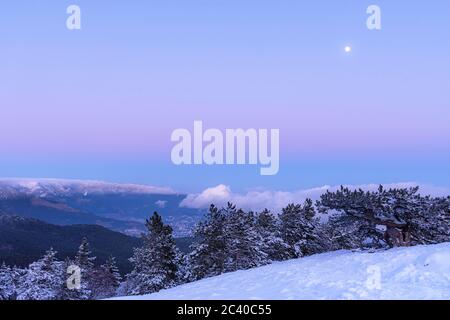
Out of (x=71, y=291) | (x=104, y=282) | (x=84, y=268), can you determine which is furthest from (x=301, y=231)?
(x=104, y=282)

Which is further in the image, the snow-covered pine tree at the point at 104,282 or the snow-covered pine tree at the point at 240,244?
the snow-covered pine tree at the point at 104,282

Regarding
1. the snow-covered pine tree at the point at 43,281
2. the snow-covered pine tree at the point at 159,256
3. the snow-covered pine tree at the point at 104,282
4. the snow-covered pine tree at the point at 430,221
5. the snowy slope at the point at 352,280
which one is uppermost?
the snow-covered pine tree at the point at 430,221

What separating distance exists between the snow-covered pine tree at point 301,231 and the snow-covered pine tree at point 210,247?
7018mm

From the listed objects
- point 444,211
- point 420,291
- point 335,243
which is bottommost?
point 335,243

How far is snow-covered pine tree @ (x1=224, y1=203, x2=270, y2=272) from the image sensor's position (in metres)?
40.2

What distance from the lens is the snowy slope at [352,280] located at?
478 inches

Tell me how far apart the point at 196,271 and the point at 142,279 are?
6.08 meters

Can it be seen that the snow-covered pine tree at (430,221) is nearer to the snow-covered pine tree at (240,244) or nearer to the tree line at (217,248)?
the tree line at (217,248)

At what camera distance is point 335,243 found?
45.8 meters

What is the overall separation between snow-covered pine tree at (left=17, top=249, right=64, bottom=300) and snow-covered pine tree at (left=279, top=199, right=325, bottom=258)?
2772 centimetres

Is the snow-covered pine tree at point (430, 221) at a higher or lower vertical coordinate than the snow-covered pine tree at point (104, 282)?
higher

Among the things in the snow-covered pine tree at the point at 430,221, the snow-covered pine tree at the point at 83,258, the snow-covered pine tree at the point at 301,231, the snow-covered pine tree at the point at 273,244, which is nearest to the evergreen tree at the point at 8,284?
the snow-covered pine tree at the point at 83,258
